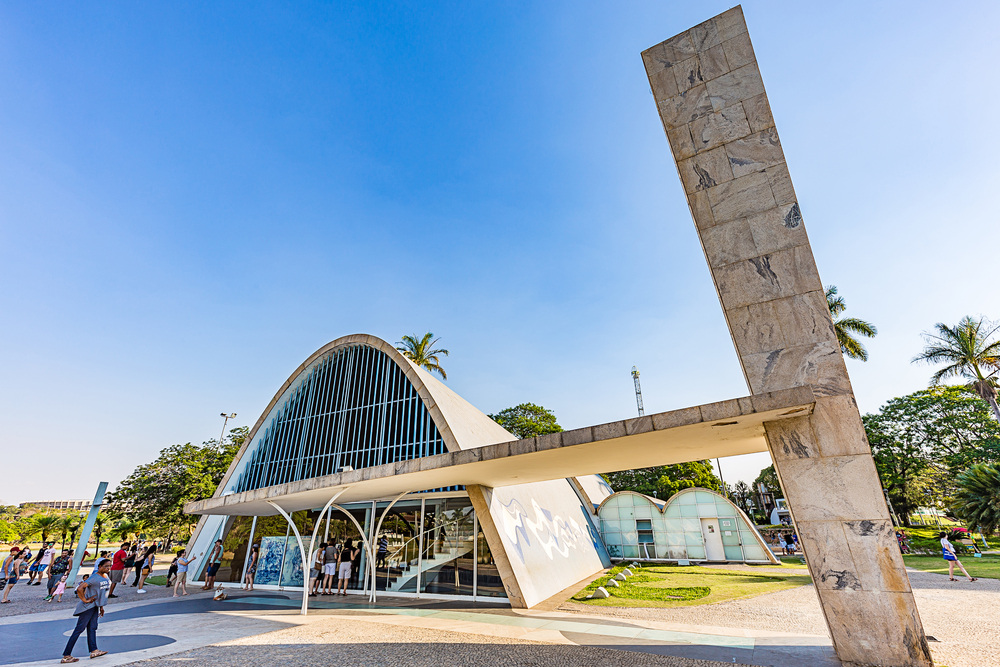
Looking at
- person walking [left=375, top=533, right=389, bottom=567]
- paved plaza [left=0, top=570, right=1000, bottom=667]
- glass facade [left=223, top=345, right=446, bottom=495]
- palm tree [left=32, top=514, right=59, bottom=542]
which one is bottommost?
paved plaza [left=0, top=570, right=1000, bottom=667]

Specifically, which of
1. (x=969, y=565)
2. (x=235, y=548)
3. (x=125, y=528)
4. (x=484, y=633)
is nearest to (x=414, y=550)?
(x=484, y=633)

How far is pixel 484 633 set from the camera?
793cm

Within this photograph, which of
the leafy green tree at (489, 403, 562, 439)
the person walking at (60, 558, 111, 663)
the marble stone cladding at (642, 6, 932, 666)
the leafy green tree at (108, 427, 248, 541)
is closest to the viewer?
the marble stone cladding at (642, 6, 932, 666)

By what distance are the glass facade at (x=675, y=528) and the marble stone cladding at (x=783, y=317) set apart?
652 inches

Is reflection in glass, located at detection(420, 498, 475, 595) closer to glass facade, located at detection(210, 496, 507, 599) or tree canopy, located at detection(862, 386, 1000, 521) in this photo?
glass facade, located at detection(210, 496, 507, 599)

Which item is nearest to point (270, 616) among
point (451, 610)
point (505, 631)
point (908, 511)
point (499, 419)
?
point (451, 610)

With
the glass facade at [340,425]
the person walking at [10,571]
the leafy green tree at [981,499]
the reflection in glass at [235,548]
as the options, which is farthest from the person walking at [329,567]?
the leafy green tree at [981,499]

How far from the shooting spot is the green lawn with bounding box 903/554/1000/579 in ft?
45.6

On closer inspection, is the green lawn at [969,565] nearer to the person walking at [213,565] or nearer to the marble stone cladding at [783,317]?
the marble stone cladding at [783,317]

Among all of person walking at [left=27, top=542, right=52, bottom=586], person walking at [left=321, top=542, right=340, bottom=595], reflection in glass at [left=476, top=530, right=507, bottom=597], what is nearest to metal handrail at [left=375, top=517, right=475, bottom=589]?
reflection in glass at [left=476, top=530, right=507, bottom=597]

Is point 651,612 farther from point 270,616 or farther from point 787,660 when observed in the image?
point 270,616

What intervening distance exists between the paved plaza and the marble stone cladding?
38.1 inches

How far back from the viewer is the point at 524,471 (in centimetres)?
971

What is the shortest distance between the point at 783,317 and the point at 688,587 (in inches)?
402
